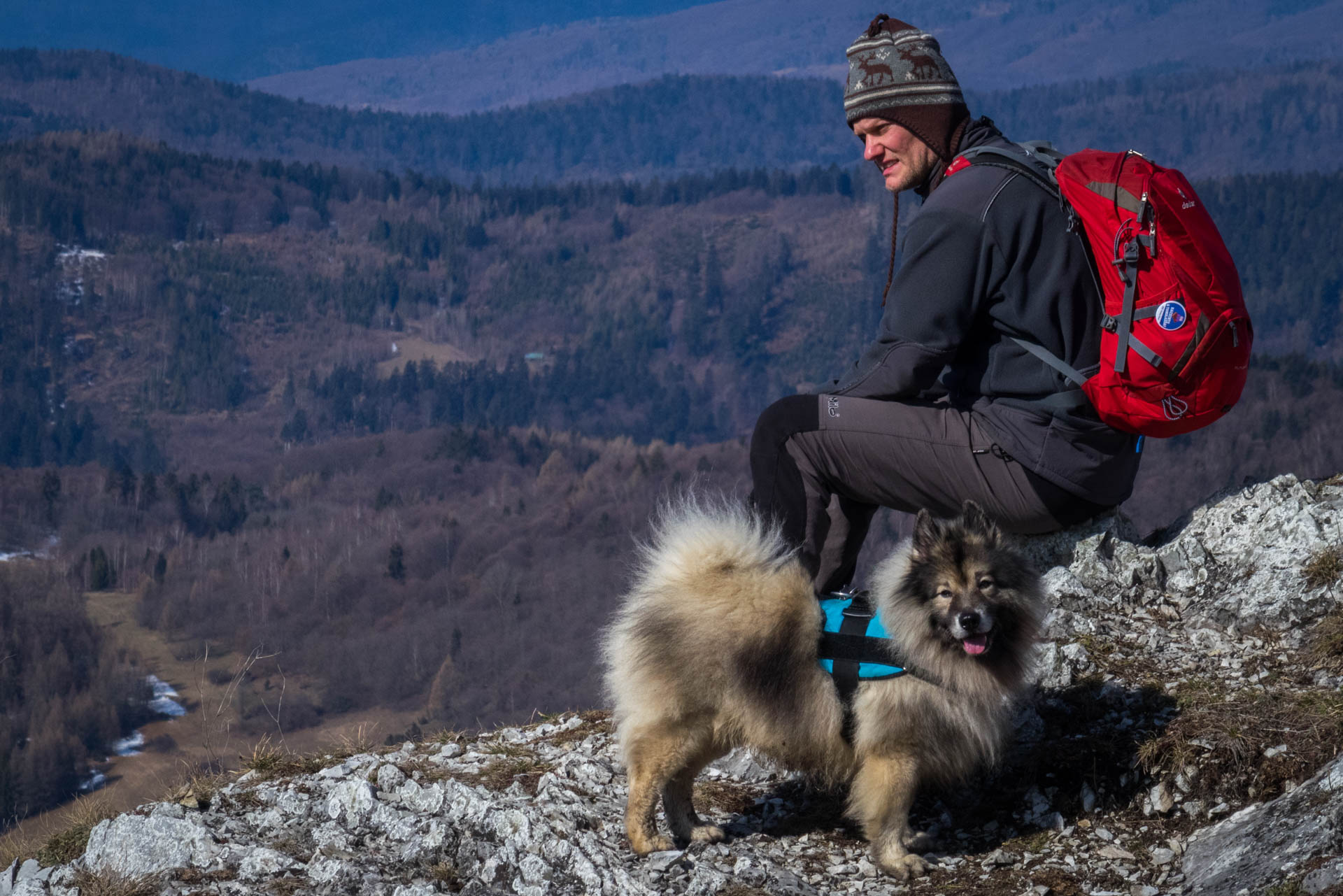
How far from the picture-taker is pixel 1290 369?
333 feet

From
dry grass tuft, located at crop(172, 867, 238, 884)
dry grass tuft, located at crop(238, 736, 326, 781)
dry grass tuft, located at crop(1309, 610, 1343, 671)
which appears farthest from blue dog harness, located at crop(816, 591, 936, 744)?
dry grass tuft, located at crop(238, 736, 326, 781)

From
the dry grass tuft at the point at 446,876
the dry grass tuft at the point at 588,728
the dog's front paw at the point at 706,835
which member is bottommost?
the dry grass tuft at the point at 588,728

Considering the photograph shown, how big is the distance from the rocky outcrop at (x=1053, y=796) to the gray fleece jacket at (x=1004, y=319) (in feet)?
3.85

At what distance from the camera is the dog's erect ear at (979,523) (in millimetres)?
5035

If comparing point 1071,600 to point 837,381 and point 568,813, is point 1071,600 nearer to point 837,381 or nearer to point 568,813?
point 837,381

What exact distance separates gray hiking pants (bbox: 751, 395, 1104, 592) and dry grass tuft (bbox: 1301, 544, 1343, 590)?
4.90ft

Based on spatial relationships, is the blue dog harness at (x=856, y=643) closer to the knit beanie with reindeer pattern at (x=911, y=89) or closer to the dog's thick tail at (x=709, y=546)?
the dog's thick tail at (x=709, y=546)

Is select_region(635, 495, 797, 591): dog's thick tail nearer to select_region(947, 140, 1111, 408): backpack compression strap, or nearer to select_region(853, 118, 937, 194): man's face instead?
select_region(947, 140, 1111, 408): backpack compression strap

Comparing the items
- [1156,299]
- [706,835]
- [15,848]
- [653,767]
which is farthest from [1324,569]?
[15,848]

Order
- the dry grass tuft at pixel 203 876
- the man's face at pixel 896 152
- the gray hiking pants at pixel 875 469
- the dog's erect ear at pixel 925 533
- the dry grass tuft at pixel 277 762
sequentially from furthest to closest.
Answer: the dry grass tuft at pixel 277 762 < the man's face at pixel 896 152 < the gray hiking pants at pixel 875 469 < the dry grass tuft at pixel 203 876 < the dog's erect ear at pixel 925 533

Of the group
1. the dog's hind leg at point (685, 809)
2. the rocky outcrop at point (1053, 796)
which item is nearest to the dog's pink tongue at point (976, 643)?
the rocky outcrop at point (1053, 796)

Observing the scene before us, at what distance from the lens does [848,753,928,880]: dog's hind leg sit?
512cm

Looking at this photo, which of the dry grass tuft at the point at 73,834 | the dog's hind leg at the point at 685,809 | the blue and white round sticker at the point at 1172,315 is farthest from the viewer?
the dry grass tuft at the point at 73,834

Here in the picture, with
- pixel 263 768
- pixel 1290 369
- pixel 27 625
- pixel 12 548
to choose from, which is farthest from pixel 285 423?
pixel 263 768
